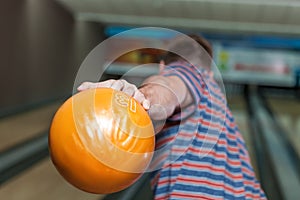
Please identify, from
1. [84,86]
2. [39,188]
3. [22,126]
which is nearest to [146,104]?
[84,86]

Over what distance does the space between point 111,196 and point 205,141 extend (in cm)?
141

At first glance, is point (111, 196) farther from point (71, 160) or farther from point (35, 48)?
point (35, 48)

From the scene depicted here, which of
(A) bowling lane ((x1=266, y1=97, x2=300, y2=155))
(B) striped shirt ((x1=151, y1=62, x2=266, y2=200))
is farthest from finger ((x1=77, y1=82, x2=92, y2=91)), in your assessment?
(A) bowling lane ((x1=266, y1=97, x2=300, y2=155))

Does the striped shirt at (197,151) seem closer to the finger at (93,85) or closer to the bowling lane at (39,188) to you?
the finger at (93,85)

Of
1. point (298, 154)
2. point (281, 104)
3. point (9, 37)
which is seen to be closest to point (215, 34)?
point (281, 104)

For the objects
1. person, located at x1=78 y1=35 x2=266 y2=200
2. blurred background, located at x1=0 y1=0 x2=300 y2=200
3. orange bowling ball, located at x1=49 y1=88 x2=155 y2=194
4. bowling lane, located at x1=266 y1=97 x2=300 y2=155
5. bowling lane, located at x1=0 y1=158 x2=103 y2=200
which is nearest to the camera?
orange bowling ball, located at x1=49 y1=88 x2=155 y2=194

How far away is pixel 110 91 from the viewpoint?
2.36 feet

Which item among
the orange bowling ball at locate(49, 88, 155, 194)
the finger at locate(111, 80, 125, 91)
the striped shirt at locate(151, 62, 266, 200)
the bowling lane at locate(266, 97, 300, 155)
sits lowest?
the bowling lane at locate(266, 97, 300, 155)

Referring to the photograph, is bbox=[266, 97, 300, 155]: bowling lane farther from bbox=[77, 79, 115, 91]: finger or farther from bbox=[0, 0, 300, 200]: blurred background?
bbox=[77, 79, 115, 91]: finger

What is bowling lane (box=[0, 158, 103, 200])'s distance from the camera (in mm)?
2465

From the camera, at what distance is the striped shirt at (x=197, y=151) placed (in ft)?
3.11

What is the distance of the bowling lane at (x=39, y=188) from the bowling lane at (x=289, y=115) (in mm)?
2093

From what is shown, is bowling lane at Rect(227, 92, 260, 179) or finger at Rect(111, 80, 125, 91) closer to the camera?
finger at Rect(111, 80, 125, 91)

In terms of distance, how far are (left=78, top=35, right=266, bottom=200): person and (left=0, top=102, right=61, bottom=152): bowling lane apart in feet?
8.03
